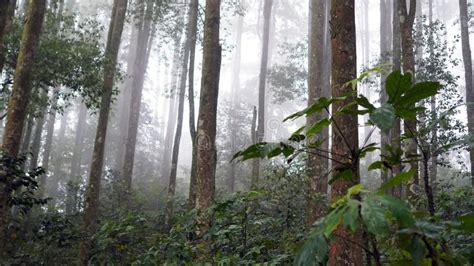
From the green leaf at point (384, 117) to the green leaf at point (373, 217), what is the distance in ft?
0.94

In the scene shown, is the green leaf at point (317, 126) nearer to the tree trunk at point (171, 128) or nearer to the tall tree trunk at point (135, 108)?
the tall tree trunk at point (135, 108)

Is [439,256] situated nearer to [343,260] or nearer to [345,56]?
[343,260]

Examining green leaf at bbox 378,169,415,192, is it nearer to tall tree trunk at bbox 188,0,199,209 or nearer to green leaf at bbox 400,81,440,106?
green leaf at bbox 400,81,440,106

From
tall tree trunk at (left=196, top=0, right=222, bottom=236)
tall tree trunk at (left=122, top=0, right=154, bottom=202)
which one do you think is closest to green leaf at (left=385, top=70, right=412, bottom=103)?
tall tree trunk at (left=196, top=0, right=222, bottom=236)

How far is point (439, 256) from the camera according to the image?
5.23ft

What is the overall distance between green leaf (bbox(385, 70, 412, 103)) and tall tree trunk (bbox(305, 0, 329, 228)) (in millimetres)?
6179

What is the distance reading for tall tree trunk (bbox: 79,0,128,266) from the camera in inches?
326

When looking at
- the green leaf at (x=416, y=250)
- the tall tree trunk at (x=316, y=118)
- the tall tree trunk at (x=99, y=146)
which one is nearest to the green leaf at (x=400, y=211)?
the green leaf at (x=416, y=250)

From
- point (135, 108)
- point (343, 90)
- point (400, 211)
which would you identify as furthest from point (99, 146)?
point (135, 108)

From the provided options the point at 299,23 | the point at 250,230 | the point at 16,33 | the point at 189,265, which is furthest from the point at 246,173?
the point at 299,23

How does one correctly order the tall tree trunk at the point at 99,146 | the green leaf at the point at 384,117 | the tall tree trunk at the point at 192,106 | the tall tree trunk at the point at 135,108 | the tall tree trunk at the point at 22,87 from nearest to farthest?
the green leaf at the point at 384,117, the tall tree trunk at the point at 22,87, the tall tree trunk at the point at 99,146, the tall tree trunk at the point at 192,106, the tall tree trunk at the point at 135,108

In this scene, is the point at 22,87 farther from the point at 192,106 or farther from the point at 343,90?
the point at 192,106

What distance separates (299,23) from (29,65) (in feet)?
117

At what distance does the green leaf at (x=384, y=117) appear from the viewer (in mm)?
1543
